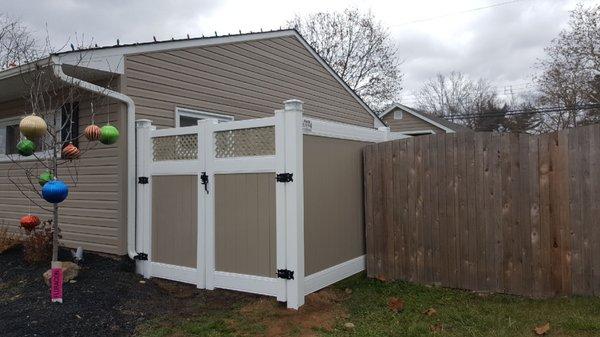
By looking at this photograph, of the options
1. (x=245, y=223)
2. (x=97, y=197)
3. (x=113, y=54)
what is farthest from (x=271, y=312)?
(x=113, y=54)

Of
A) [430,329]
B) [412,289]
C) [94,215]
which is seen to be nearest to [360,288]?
[412,289]

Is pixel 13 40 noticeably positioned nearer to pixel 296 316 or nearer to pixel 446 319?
pixel 296 316

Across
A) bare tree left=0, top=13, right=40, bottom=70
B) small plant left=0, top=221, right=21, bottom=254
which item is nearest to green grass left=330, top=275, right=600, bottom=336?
small plant left=0, top=221, right=21, bottom=254

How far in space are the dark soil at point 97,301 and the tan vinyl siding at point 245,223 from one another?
388 mm

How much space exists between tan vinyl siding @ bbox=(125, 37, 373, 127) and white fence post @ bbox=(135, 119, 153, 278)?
0.33 meters

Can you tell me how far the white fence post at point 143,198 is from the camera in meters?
5.72

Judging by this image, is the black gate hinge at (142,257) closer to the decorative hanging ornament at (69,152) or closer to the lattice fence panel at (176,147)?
the lattice fence panel at (176,147)

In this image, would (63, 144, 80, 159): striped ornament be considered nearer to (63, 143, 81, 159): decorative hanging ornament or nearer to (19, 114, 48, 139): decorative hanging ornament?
(63, 143, 81, 159): decorative hanging ornament

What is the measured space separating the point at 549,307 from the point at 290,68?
629 cm

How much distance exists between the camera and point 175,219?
5.51 metres

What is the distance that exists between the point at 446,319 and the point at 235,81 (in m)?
5.05

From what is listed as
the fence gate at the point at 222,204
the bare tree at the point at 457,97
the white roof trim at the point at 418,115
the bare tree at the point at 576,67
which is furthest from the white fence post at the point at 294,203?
the bare tree at the point at 457,97

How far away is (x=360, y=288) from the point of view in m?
5.22

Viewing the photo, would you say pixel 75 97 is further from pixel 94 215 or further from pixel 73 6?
pixel 73 6
